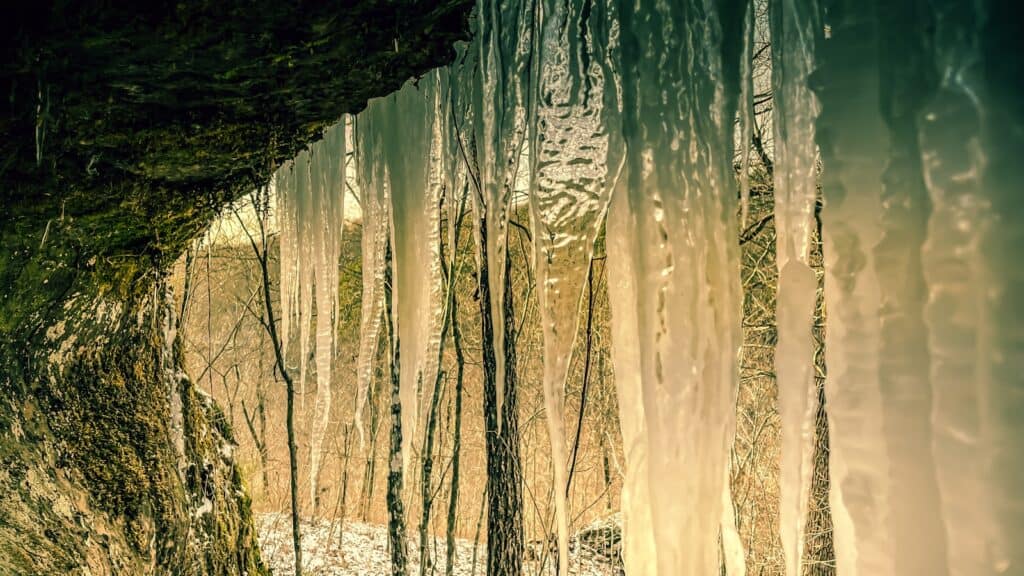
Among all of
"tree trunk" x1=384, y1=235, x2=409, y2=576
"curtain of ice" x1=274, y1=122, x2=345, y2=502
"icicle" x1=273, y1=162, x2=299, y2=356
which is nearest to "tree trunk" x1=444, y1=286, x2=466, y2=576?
"tree trunk" x1=384, y1=235, x2=409, y2=576

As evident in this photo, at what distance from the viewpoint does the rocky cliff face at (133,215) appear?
1.33 meters

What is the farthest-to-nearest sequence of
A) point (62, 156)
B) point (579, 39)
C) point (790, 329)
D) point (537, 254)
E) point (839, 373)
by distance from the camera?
point (62, 156) → point (537, 254) → point (579, 39) → point (790, 329) → point (839, 373)

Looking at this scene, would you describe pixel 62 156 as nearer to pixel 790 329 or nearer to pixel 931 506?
pixel 790 329

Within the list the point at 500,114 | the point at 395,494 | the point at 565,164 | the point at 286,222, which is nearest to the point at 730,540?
the point at 565,164

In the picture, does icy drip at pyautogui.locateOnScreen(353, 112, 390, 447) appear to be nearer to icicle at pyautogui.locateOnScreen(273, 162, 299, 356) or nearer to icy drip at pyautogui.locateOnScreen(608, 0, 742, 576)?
icicle at pyautogui.locateOnScreen(273, 162, 299, 356)

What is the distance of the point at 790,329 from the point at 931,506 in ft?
1.08

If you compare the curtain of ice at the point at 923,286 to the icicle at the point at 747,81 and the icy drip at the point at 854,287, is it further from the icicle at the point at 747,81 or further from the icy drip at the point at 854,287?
the icicle at the point at 747,81

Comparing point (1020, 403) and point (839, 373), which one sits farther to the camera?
point (839, 373)

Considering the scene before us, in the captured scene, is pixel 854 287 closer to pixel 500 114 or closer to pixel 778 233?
pixel 778 233

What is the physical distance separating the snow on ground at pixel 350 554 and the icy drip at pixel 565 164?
5.68 metres

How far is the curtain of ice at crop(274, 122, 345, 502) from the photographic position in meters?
2.21

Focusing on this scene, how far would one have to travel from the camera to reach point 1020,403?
0.70 metres

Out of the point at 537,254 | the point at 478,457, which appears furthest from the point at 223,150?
the point at 478,457

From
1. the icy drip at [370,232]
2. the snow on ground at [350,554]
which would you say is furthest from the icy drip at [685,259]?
the snow on ground at [350,554]
